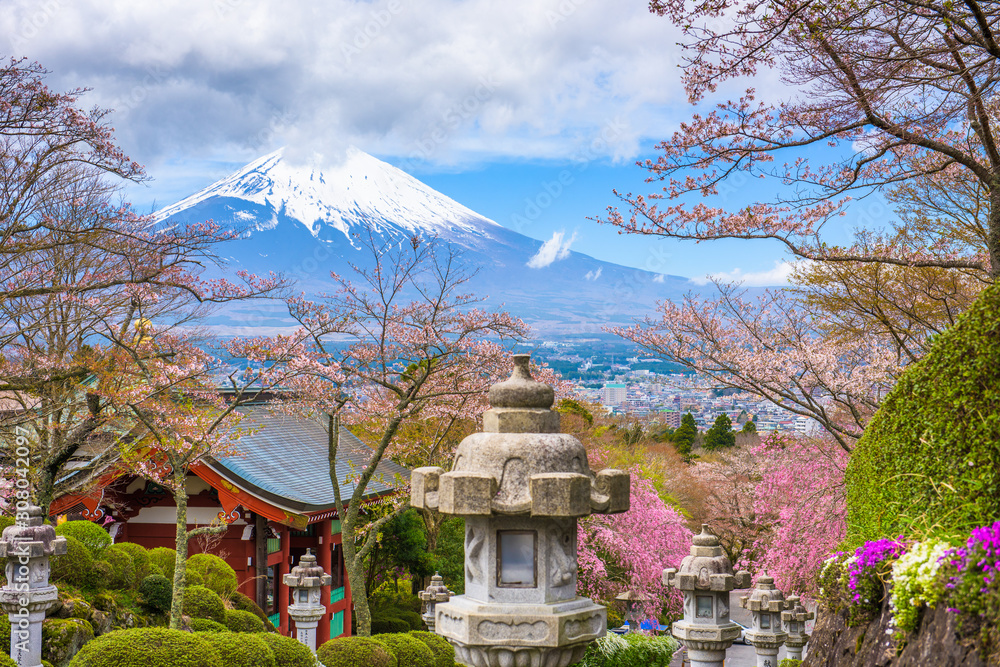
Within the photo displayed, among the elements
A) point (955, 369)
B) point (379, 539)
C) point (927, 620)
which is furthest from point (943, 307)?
point (379, 539)

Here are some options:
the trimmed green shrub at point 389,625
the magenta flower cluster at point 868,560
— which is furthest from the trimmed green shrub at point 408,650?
the trimmed green shrub at point 389,625

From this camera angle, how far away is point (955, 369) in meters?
4.82

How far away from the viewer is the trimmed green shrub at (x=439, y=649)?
1219 cm

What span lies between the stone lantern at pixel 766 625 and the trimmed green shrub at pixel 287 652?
270 inches

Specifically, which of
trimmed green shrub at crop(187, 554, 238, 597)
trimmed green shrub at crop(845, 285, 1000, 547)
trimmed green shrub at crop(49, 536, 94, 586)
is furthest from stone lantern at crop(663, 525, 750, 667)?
trimmed green shrub at crop(187, 554, 238, 597)

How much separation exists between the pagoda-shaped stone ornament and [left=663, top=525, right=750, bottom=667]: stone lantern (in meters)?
4.09

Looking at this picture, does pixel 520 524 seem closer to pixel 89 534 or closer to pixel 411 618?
pixel 89 534

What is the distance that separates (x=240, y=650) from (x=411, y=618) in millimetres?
12818

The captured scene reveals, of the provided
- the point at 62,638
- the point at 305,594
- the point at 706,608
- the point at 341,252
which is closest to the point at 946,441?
the point at 706,608

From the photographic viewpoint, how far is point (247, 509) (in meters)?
16.7

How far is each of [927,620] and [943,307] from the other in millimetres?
11493

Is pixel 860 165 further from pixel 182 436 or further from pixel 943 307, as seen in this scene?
pixel 182 436

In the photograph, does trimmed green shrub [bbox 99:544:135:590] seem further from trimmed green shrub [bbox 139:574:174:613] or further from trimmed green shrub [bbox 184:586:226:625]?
trimmed green shrub [bbox 184:586:226:625]

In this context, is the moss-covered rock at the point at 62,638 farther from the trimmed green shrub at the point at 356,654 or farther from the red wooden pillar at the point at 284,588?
the red wooden pillar at the point at 284,588
